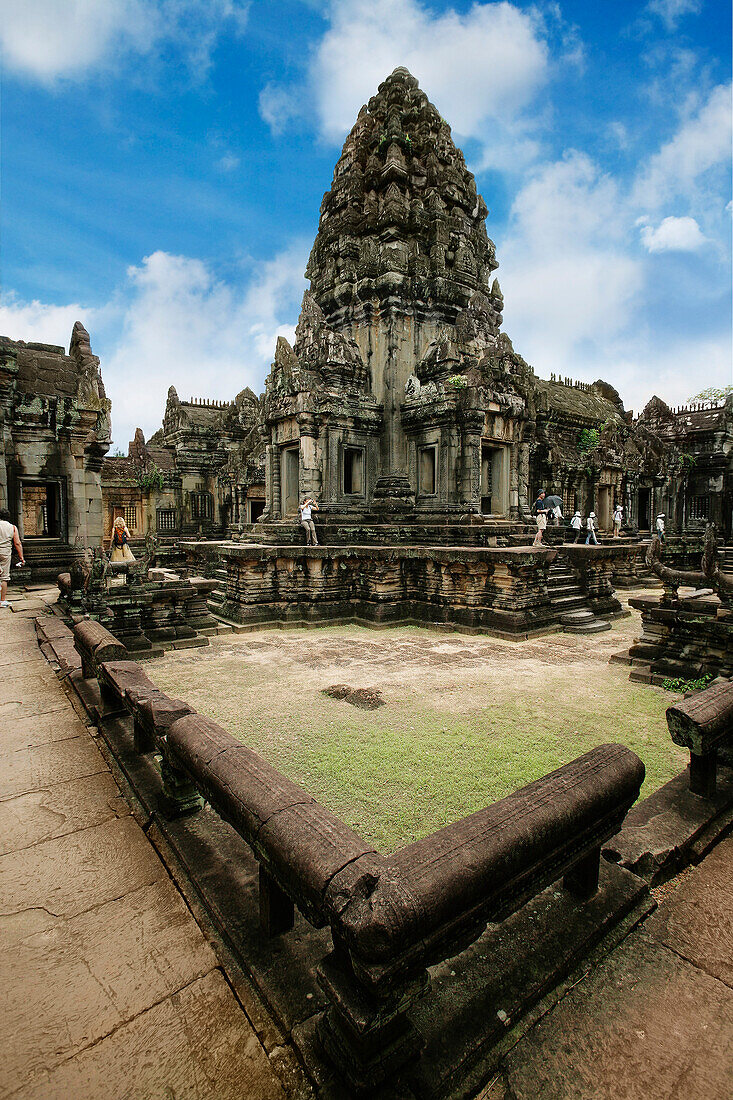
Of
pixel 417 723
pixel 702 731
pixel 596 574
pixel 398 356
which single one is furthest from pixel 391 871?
pixel 398 356

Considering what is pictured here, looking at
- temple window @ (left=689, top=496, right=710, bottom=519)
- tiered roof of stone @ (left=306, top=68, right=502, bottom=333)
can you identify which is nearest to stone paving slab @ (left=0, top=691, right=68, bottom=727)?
tiered roof of stone @ (left=306, top=68, right=502, bottom=333)

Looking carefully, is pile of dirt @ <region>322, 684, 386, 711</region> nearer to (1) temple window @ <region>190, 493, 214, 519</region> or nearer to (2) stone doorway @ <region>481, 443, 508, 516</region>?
(2) stone doorway @ <region>481, 443, 508, 516</region>

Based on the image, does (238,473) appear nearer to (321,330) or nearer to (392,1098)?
(321,330)

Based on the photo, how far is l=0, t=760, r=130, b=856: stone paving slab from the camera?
264 centimetres

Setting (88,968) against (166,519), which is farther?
(166,519)

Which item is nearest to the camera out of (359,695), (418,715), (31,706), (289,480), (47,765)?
(47,765)

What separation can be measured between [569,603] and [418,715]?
5.94m

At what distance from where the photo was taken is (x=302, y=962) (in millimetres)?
1774

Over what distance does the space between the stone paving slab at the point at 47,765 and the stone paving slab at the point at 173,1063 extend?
1984 millimetres

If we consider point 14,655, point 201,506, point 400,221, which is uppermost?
point 400,221

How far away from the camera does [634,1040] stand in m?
1.61

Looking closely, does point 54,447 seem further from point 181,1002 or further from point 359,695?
point 181,1002

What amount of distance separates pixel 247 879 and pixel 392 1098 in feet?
3.36

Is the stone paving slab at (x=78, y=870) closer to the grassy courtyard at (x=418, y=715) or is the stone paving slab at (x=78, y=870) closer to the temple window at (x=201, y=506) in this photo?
the grassy courtyard at (x=418, y=715)
